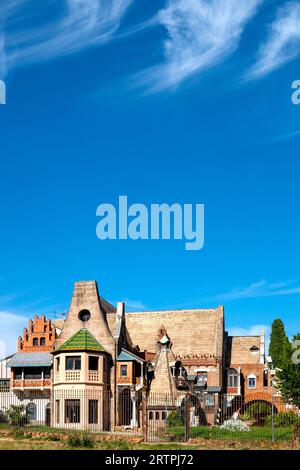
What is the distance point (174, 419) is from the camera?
52906mm

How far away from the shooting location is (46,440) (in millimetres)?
34906

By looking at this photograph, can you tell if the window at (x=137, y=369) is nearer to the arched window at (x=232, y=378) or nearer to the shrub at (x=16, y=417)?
the shrub at (x=16, y=417)

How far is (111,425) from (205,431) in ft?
55.5

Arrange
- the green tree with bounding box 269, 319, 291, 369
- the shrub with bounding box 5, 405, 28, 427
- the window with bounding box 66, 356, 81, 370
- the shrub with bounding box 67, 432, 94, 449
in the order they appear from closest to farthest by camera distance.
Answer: the shrub with bounding box 67, 432, 94, 449 → the shrub with bounding box 5, 405, 28, 427 → the window with bounding box 66, 356, 81, 370 → the green tree with bounding box 269, 319, 291, 369

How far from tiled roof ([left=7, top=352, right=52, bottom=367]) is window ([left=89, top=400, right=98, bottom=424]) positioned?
279 inches

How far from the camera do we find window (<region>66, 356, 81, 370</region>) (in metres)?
56.9

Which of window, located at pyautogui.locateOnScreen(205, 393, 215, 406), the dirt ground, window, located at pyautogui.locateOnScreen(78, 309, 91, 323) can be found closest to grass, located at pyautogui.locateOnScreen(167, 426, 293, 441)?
the dirt ground

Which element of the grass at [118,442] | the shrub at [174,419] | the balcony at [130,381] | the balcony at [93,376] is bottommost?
the shrub at [174,419]

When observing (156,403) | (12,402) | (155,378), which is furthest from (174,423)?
(12,402)

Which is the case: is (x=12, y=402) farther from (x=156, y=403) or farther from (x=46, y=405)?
(x=156, y=403)

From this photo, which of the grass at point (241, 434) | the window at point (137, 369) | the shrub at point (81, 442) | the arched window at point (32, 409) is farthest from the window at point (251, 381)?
the shrub at point (81, 442)

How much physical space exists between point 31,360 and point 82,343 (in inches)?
308

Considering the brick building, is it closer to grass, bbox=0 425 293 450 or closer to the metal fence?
the metal fence

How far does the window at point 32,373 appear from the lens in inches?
2461
